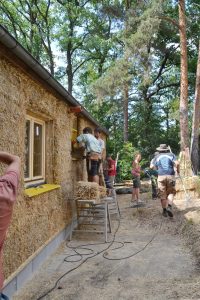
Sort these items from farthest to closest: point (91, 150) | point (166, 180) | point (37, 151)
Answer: point (166, 180), point (91, 150), point (37, 151)

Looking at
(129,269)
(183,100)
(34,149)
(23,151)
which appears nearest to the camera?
(23,151)

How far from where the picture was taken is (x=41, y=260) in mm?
5426

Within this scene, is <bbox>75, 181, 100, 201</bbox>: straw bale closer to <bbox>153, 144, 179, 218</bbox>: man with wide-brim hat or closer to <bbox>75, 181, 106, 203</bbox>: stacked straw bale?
<bbox>75, 181, 106, 203</bbox>: stacked straw bale

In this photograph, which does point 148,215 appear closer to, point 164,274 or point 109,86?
point 164,274

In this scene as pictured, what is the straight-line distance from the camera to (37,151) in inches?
240

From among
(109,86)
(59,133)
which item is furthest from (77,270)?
(109,86)

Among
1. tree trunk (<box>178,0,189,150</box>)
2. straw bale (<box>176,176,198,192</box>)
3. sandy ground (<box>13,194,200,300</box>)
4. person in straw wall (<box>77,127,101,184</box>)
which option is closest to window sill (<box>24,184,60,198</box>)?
sandy ground (<box>13,194,200,300</box>)

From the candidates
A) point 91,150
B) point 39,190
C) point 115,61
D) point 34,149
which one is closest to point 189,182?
point 91,150

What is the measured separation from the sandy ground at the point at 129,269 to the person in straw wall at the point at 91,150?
5.08ft

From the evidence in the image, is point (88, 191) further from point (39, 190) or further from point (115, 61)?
point (115, 61)

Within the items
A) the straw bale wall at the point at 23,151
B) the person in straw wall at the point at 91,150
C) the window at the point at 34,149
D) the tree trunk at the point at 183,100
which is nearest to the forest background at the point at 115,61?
the tree trunk at the point at 183,100

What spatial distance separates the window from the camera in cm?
545

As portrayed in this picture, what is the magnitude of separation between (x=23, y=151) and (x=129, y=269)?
255 centimetres

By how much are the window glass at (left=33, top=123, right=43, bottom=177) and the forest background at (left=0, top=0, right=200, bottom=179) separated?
11795 millimetres
